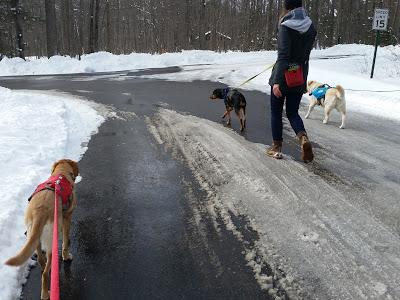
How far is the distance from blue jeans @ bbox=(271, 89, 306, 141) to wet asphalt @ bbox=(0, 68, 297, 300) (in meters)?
0.60

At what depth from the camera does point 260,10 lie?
3562 centimetres

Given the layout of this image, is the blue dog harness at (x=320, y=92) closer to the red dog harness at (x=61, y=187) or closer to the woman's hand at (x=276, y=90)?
the woman's hand at (x=276, y=90)

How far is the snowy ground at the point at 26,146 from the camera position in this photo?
3.71m

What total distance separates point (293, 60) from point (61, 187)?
404cm

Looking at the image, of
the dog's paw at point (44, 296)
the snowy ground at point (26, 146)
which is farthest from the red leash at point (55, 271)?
the snowy ground at point (26, 146)

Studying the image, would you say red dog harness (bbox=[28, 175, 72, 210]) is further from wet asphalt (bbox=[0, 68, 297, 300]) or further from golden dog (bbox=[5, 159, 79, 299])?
wet asphalt (bbox=[0, 68, 297, 300])

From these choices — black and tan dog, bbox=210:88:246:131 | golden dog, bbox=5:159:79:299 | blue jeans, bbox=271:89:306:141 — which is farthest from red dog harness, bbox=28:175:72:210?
black and tan dog, bbox=210:88:246:131

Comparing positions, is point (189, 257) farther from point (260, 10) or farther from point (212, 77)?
point (260, 10)

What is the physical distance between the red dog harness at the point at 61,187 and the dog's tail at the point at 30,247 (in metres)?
0.46

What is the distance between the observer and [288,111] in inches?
252

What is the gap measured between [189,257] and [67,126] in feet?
18.1

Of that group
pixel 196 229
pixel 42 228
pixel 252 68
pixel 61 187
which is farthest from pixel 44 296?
pixel 252 68

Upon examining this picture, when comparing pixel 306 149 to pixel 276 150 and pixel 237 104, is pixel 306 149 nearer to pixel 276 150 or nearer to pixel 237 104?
pixel 276 150

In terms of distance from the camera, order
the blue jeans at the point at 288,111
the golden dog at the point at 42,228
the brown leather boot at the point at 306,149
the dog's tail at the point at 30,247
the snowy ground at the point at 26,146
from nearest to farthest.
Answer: the dog's tail at the point at 30,247 → the golden dog at the point at 42,228 → the snowy ground at the point at 26,146 → the brown leather boot at the point at 306,149 → the blue jeans at the point at 288,111
